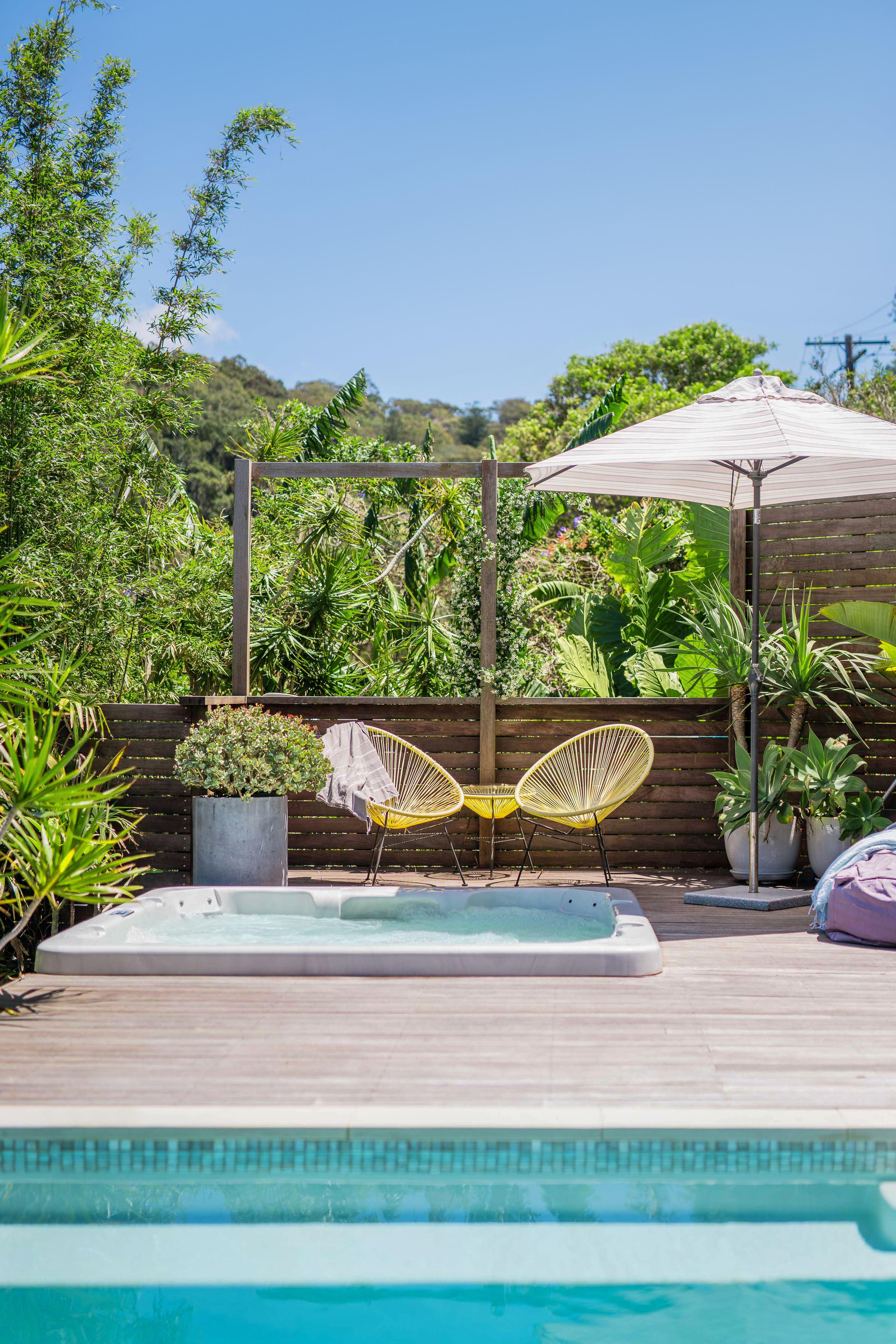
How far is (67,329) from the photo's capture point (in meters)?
6.89

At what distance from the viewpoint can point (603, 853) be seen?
641cm

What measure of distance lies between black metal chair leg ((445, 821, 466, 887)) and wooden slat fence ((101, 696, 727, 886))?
0.17 ft

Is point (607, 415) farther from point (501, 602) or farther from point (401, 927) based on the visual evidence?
point (401, 927)

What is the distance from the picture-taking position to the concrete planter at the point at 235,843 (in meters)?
6.07

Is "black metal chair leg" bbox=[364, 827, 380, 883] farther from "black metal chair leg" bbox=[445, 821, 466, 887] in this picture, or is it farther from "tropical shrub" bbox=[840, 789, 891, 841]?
"tropical shrub" bbox=[840, 789, 891, 841]

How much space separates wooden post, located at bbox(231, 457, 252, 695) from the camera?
735 centimetres

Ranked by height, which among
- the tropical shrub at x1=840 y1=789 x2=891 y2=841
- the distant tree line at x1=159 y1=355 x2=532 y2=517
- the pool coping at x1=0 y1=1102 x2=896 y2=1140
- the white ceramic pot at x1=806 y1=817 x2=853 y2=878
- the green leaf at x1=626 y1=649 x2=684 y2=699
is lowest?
the pool coping at x1=0 y1=1102 x2=896 y2=1140

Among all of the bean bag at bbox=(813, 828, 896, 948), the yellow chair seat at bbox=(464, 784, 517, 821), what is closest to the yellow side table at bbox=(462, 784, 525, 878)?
the yellow chair seat at bbox=(464, 784, 517, 821)

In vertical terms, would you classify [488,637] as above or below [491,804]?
above

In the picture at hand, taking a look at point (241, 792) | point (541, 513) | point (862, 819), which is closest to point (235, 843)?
point (241, 792)

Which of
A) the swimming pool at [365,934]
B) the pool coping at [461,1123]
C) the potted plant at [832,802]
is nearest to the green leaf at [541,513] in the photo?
the potted plant at [832,802]

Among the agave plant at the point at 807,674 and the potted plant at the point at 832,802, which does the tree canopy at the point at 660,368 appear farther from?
the potted plant at the point at 832,802

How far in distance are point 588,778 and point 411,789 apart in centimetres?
106

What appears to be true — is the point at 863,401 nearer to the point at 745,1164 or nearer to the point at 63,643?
the point at 63,643
